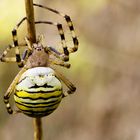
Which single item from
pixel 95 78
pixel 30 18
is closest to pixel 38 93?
pixel 30 18

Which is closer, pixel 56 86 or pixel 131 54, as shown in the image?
pixel 56 86

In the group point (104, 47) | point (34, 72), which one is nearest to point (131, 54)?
point (104, 47)

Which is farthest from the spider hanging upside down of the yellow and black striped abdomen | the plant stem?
the plant stem

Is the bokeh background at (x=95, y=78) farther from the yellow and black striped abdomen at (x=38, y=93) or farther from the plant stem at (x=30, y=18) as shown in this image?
the plant stem at (x=30, y=18)

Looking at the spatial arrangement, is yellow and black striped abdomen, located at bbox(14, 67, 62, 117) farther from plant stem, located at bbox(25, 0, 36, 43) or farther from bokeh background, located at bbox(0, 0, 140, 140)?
bokeh background, located at bbox(0, 0, 140, 140)

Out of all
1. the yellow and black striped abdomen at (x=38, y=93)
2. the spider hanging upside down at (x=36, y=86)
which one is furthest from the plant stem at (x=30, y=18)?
the yellow and black striped abdomen at (x=38, y=93)

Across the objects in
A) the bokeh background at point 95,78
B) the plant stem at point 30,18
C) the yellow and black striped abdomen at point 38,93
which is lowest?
the bokeh background at point 95,78

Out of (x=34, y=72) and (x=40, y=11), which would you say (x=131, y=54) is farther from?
A: (x=34, y=72)
